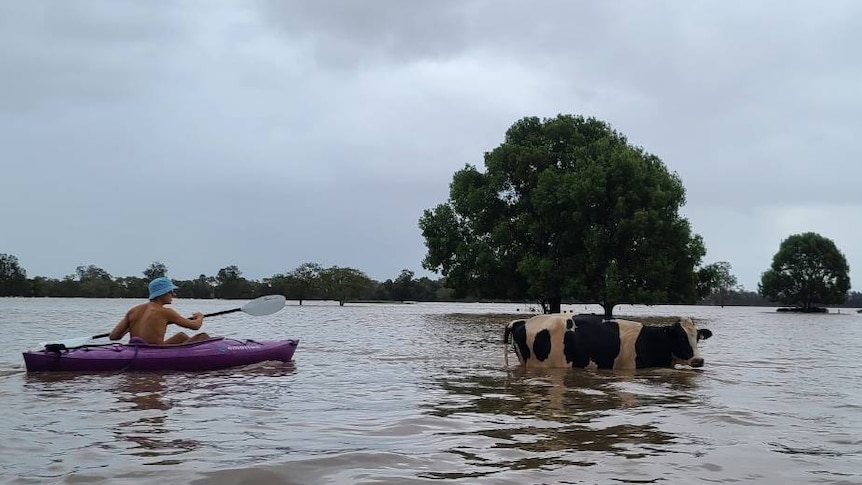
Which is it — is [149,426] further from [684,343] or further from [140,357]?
[684,343]

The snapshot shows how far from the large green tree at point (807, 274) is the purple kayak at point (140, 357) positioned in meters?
92.2

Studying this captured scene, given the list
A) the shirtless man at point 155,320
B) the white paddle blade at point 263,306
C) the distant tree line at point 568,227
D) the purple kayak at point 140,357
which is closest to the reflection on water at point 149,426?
the purple kayak at point 140,357

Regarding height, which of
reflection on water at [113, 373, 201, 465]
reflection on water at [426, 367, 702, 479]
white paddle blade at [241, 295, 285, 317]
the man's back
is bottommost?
reflection on water at [113, 373, 201, 465]

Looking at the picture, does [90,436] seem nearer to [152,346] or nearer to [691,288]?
[152,346]

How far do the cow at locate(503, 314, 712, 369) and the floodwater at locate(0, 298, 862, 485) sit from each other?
0.50 meters

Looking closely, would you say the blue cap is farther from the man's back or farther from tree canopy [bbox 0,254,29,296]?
tree canopy [bbox 0,254,29,296]

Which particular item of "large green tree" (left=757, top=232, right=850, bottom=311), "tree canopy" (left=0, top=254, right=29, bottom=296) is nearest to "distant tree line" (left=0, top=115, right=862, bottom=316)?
"large green tree" (left=757, top=232, right=850, bottom=311)

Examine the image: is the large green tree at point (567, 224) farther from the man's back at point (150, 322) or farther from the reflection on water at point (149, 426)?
the reflection on water at point (149, 426)

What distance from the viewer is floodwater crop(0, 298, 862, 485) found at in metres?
5.21

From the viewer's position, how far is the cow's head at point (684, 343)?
1345cm

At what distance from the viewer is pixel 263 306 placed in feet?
56.1

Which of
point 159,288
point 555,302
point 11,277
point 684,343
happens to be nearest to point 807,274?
point 555,302

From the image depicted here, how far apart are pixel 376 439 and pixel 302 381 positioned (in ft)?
16.2

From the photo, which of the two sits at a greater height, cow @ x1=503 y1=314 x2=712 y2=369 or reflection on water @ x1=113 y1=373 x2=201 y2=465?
cow @ x1=503 y1=314 x2=712 y2=369
